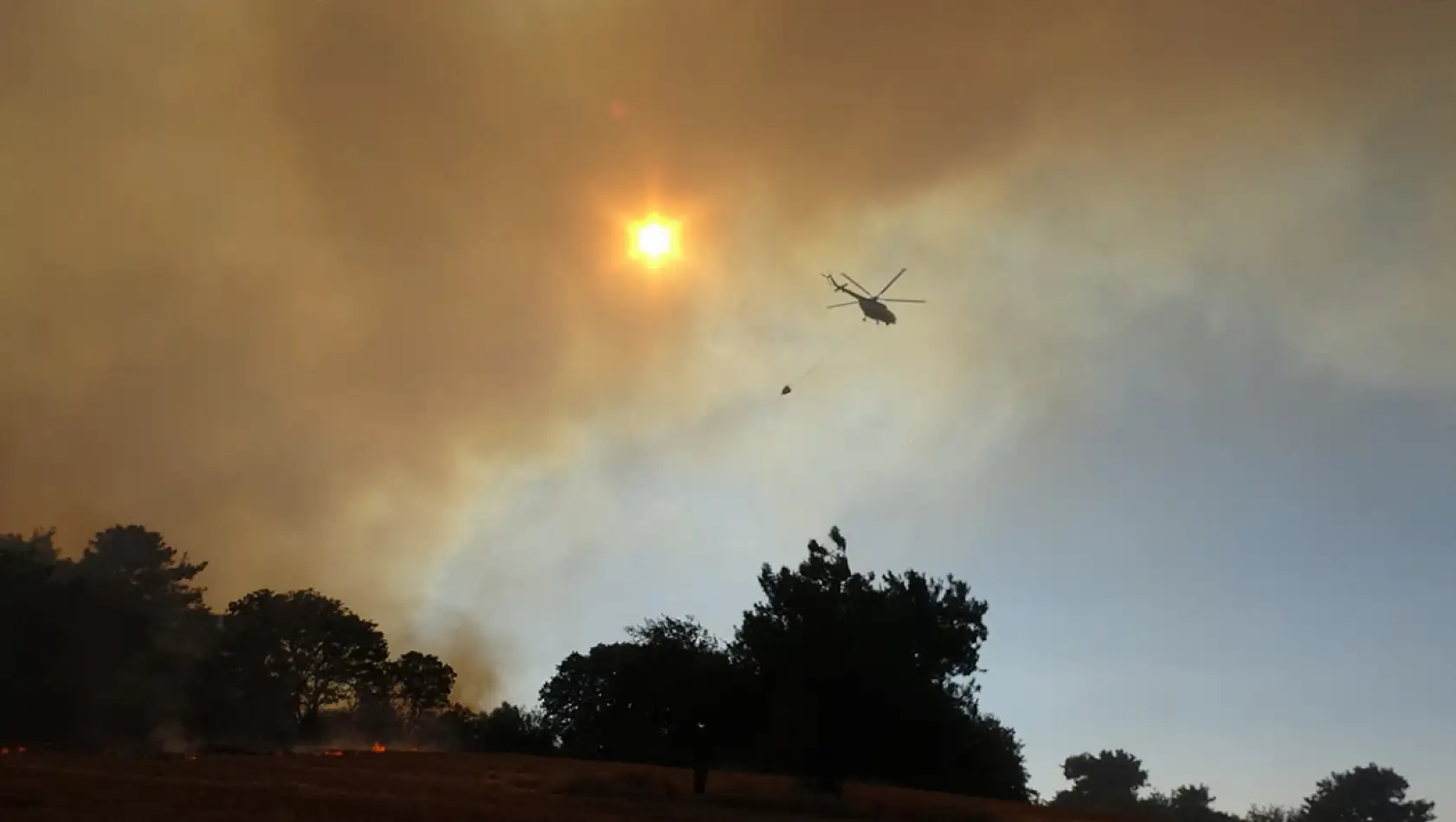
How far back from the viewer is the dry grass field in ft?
81.6

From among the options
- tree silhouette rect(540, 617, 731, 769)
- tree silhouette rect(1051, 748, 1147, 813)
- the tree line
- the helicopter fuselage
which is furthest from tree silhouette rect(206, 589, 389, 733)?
tree silhouette rect(1051, 748, 1147, 813)

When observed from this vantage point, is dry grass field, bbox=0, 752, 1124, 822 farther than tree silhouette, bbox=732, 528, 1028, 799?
No

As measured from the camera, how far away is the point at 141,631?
220ft

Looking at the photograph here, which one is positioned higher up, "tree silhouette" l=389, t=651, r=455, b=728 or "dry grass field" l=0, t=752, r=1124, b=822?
"tree silhouette" l=389, t=651, r=455, b=728

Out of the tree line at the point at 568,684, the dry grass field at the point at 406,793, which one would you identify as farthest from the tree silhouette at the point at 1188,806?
the dry grass field at the point at 406,793

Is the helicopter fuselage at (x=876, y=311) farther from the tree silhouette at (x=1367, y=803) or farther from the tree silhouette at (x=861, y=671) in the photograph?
the tree silhouette at (x=1367, y=803)

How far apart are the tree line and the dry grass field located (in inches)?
81.3

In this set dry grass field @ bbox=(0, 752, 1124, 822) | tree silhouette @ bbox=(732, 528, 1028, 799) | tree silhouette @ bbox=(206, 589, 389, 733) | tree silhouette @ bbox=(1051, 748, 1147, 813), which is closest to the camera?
dry grass field @ bbox=(0, 752, 1124, 822)

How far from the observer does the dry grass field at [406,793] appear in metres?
24.9

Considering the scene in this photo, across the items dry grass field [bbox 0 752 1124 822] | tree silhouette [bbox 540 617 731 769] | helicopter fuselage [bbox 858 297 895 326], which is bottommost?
dry grass field [bbox 0 752 1124 822]

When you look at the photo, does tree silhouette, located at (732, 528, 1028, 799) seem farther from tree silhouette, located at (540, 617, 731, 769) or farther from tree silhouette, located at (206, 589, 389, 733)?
tree silhouette, located at (206, 589, 389, 733)

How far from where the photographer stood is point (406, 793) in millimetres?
34219

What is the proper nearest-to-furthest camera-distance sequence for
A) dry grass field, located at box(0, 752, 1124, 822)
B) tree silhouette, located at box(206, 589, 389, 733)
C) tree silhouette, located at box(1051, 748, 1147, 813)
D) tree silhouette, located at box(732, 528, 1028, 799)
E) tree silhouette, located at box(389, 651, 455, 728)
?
dry grass field, located at box(0, 752, 1124, 822) → tree silhouette, located at box(732, 528, 1028, 799) → tree silhouette, located at box(206, 589, 389, 733) → tree silhouette, located at box(389, 651, 455, 728) → tree silhouette, located at box(1051, 748, 1147, 813)

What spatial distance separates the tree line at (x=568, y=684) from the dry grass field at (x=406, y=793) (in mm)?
2066
